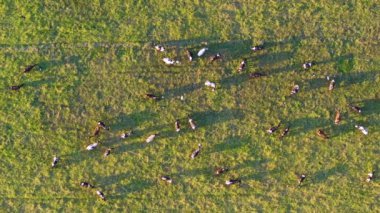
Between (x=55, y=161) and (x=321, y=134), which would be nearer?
(x=321, y=134)

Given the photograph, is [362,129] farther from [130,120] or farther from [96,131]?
[96,131]

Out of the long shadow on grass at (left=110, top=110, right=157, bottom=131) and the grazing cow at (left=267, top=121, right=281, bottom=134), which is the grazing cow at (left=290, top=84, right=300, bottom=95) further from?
the long shadow on grass at (left=110, top=110, right=157, bottom=131)

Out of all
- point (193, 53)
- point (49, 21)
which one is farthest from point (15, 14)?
point (193, 53)

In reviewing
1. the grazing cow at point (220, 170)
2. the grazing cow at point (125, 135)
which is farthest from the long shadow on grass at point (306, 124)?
the grazing cow at point (125, 135)

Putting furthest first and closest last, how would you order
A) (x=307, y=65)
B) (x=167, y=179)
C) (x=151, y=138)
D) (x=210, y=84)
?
(x=167, y=179) → (x=151, y=138) → (x=210, y=84) → (x=307, y=65)

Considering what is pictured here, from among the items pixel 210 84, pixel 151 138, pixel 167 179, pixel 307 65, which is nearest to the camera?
pixel 307 65

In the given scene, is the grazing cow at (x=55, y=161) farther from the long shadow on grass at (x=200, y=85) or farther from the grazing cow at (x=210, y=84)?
the grazing cow at (x=210, y=84)

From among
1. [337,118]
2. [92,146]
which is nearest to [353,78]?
[337,118]

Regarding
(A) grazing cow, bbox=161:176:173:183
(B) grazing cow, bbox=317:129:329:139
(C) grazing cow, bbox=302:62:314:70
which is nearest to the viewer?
(C) grazing cow, bbox=302:62:314:70

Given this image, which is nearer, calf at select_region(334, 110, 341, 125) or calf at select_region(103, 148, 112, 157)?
calf at select_region(334, 110, 341, 125)

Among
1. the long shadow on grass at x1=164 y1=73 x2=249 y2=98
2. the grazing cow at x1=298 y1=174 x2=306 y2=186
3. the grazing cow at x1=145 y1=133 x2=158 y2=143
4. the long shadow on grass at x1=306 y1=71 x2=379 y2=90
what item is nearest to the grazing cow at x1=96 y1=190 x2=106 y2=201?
the grazing cow at x1=145 y1=133 x2=158 y2=143
